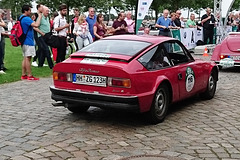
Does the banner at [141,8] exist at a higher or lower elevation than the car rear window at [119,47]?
higher

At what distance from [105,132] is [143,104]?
68 cm

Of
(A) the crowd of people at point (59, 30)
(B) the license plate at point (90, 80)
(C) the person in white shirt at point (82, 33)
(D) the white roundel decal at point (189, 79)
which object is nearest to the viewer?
(B) the license plate at point (90, 80)

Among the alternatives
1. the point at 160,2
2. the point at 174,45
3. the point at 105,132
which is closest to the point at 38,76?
the point at 174,45

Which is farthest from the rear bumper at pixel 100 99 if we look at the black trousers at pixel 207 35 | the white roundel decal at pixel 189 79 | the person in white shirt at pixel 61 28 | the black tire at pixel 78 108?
the black trousers at pixel 207 35

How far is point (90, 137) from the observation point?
530cm

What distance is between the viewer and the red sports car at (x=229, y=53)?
39.5ft

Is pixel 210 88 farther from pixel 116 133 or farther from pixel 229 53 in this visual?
pixel 229 53

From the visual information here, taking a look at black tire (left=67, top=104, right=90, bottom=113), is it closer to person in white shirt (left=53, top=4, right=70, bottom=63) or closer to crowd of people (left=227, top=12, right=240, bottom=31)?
person in white shirt (left=53, top=4, right=70, bottom=63)

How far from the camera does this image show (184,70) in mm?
6852

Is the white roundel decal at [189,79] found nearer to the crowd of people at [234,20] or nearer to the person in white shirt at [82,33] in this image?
the person in white shirt at [82,33]

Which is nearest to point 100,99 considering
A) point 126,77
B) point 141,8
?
point 126,77

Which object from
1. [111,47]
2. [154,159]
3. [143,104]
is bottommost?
[154,159]

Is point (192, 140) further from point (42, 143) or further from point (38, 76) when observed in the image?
point (38, 76)

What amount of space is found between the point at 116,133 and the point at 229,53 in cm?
768
